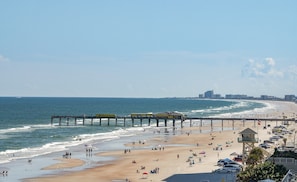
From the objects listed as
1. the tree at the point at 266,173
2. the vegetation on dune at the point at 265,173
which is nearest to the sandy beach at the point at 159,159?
the vegetation on dune at the point at 265,173

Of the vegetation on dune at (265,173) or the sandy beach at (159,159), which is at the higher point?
the vegetation on dune at (265,173)

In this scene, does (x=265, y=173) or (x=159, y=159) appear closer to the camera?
(x=265, y=173)

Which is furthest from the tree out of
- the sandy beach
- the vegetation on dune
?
the sandy beach

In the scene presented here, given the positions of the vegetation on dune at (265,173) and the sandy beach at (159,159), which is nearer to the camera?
the vegetation on dune at (265,173)

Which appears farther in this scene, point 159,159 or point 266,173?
point 159,159

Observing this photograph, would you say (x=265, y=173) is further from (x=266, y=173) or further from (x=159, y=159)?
(x=159, y=159)

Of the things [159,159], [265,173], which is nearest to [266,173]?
[265,173]

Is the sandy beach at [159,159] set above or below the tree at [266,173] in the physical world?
below

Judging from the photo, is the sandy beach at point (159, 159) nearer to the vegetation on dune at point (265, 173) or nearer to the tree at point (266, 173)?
the vegetation on dune at point (265, 173)

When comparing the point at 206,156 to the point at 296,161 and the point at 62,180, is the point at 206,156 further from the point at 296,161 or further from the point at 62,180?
the point at 296,161

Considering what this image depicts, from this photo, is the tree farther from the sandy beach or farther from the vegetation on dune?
the sandy beach

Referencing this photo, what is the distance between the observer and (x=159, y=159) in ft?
190

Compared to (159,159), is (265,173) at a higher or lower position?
higher

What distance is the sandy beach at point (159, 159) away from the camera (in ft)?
154
